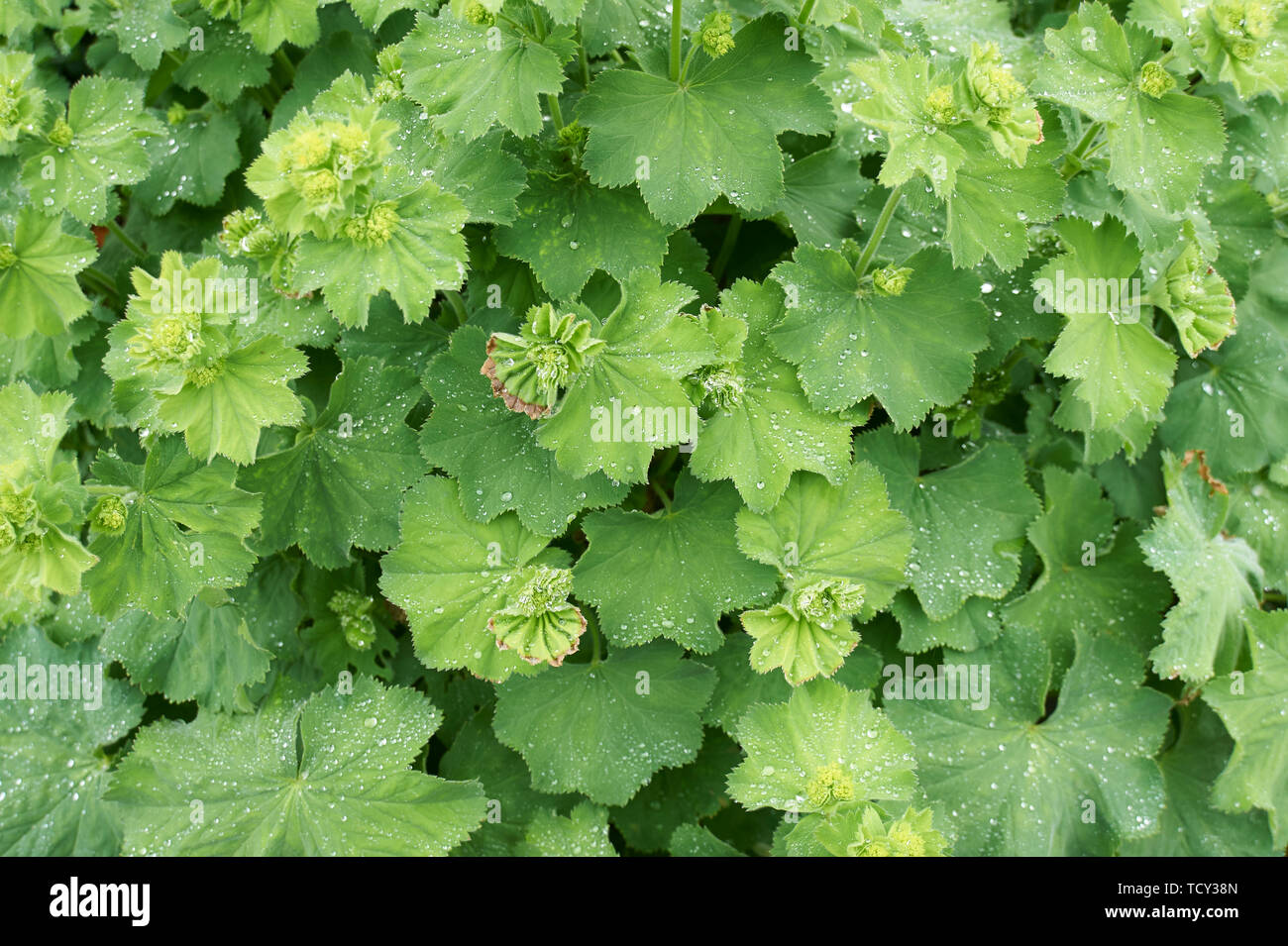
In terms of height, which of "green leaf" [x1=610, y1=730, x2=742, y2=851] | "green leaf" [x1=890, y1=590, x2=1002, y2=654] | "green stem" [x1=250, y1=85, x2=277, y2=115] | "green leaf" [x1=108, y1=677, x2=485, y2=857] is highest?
"green stem" [x1=250, y1=85, x2=277, y2=115]

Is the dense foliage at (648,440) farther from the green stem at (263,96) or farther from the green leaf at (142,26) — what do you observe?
the green stem at (263,96)

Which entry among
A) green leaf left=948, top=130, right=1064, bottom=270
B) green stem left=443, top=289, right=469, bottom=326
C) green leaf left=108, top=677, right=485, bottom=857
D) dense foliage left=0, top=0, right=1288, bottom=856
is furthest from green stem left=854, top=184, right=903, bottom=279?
green leaf left=108, top=677, right=485, bottom=857

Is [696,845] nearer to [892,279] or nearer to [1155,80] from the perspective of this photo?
[892,279]

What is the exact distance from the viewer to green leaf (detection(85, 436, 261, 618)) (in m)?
2.06

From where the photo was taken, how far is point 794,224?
2.36 metres

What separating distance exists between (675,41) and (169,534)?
157 cm

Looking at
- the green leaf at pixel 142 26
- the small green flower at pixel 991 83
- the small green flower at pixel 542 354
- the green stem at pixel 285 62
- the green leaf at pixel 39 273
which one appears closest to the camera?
the small green flower at pixel 991 83

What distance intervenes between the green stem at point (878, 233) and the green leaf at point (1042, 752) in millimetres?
1054

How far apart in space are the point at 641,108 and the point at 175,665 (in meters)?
1.82

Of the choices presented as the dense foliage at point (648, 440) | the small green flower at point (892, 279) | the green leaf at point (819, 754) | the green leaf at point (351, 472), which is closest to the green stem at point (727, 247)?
the dense foliage at point (648, 440)

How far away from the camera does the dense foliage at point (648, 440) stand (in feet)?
6.53

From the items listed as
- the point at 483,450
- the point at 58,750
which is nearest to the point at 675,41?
the point at 483,450

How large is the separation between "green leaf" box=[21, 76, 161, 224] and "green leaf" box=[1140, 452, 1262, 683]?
2.85m

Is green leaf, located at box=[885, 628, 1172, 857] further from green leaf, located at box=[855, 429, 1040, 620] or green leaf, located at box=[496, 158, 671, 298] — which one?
green leaf, located at box=[496, 158, 671, 298]
